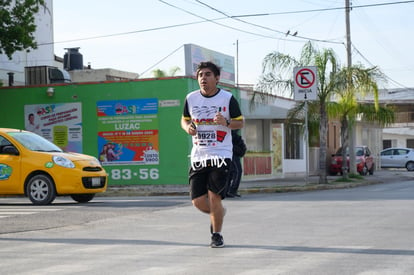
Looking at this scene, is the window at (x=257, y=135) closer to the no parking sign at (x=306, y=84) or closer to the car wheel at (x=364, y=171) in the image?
the car wheel at (x=364, y=171)

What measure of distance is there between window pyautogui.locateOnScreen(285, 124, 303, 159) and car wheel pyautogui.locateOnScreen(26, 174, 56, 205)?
19.0m

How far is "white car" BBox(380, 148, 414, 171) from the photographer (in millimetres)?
46719

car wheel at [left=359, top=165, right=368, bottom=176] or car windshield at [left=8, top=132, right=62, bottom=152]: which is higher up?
car windshield at [left=8, top=132, right=62, bottom=152]

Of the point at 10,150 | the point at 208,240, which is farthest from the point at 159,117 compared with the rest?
the point at 208,240

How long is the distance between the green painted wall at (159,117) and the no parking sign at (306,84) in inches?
137

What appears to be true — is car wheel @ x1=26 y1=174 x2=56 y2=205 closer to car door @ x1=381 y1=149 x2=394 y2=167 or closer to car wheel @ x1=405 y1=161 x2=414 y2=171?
car wheel @ x1=405 y1=161 x2=414 y2=171

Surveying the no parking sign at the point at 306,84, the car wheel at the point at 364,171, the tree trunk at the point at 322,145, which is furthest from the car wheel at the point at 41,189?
the car wheel at the point at 364,171

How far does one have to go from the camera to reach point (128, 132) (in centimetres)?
2486

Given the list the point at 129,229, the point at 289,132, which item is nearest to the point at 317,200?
the point at 129,229

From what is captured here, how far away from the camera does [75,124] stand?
2559 cm

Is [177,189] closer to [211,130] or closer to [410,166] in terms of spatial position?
[211,130]

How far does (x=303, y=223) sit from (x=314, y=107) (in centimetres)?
1565

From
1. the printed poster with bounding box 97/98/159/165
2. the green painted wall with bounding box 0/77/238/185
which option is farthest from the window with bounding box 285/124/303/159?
the printed poster with bounding box 97/98/159/165

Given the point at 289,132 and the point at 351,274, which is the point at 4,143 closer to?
the point at 351,274
